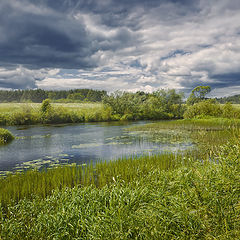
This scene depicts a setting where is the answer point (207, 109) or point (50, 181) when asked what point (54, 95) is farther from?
point (50, 181)

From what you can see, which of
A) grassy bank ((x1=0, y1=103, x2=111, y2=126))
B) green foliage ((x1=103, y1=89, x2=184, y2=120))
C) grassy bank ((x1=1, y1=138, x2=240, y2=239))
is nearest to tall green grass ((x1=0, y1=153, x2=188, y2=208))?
grassy bank ((x1=1, y1=138, x2=240, y2=239))

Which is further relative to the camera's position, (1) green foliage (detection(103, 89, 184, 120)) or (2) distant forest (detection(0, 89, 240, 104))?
(2) distant forest (detection(0, 89, 240, 104))

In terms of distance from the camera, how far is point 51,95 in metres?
104

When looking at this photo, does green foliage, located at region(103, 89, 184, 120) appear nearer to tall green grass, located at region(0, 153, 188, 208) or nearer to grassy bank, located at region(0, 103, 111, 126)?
grassy bank, located at region(0, 103, 111, 126)

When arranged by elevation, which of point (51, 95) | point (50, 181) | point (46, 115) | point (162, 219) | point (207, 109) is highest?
point (51, 95)

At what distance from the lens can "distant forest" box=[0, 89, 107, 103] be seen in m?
91.9

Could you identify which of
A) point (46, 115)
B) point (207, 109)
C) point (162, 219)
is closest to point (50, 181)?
point (162, 219)

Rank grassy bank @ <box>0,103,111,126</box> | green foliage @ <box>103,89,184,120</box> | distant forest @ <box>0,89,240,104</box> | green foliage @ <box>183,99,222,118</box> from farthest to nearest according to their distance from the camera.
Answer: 1. distant forest @ <box>0,89,240,104</box>
2. green foliage @ <box>103,89,184,120</box>
3. grassy bank @ <box>0,103,111,126</box>
4. green foliage @ <box>183,99,222,118</box>

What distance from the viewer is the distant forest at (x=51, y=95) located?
91.9 metres

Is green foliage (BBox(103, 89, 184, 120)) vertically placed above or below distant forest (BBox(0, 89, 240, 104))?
below

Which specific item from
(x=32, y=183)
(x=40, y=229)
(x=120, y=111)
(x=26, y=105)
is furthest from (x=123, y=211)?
(x=120, y=111)

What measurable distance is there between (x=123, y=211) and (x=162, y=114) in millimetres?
59121

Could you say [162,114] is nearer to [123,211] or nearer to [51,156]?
[51,156]

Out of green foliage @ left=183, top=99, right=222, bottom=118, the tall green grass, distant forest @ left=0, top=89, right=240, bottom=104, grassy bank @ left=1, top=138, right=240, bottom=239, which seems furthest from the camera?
distant forest @ left=0, top=89, right=240, bottom=104
